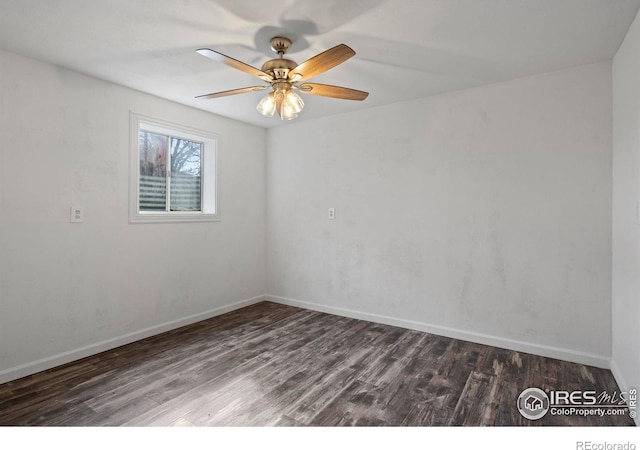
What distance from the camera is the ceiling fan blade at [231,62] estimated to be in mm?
1779

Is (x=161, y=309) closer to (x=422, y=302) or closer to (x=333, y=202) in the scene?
(x=333, y=202)

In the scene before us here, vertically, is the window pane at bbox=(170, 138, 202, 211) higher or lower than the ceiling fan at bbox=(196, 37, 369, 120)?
lower

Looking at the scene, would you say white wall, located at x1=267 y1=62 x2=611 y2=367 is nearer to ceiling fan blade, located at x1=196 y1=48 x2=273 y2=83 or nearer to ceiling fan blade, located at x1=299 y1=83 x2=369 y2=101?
ceiling fan blade, located at x1=299 y1=83 x2=369 y2=101

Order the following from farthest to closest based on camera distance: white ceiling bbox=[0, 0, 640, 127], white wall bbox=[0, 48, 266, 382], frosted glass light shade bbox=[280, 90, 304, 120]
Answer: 1. white wall bbox=[0, 48, 266, 382]
2. frosted glass light shade bbox=[280, 90, 304, 120]
3. white ceiling bbox=[0, 0, 640, 127]

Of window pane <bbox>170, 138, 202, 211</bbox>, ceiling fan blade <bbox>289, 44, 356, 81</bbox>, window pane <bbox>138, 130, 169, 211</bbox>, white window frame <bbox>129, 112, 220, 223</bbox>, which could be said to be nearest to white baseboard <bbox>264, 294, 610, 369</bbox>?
white window frame <bbox>129, 112, 220, 223</bbox>

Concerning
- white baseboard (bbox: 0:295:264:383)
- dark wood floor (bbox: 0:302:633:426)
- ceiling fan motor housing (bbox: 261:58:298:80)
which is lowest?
dark wood floor (bbox: 0:302:633:426)

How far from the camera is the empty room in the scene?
2.00 metres

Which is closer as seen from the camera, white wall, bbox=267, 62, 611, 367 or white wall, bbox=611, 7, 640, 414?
white wall, bbox=611, 7, 640, 414

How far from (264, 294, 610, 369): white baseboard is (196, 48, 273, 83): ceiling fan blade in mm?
2696

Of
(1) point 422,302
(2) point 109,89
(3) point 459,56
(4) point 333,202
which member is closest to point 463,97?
(3) point 459,56

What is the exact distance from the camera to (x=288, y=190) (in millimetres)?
4395

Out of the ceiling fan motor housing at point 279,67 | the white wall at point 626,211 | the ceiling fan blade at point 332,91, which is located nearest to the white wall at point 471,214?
the white wall at point 626,211

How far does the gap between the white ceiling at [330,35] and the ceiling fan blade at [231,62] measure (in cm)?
28

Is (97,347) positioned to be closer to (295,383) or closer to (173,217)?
(173,217)
